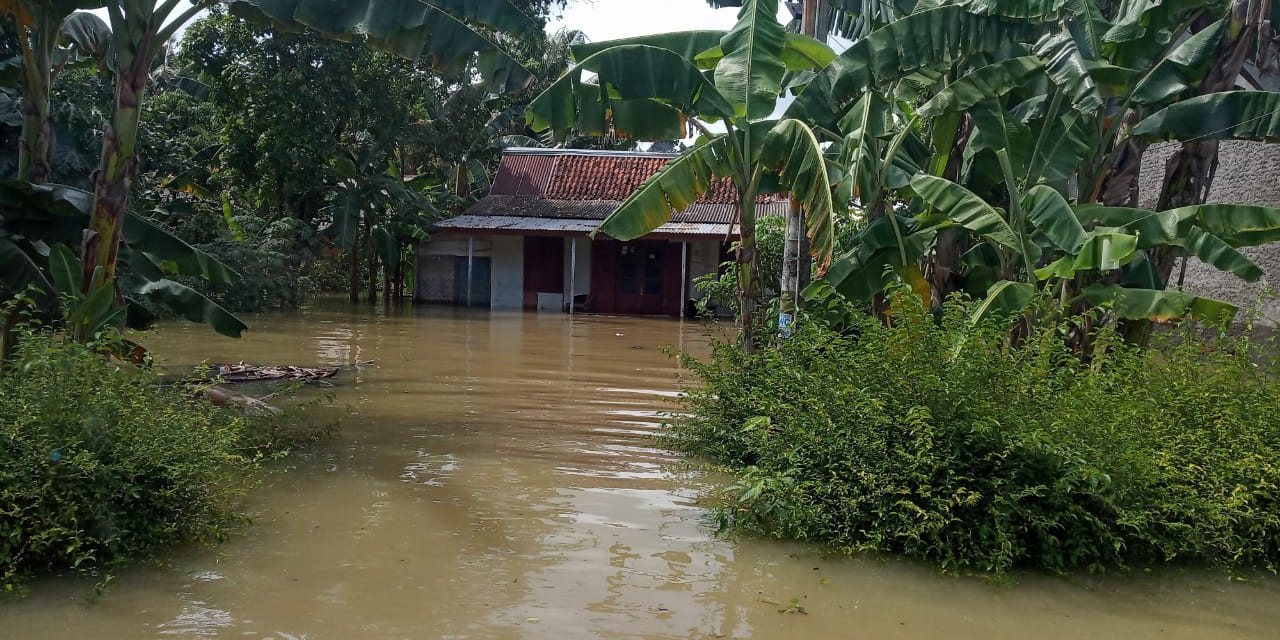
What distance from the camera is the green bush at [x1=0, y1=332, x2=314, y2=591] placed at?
4703 mm

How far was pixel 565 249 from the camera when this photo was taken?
2689 centimetres

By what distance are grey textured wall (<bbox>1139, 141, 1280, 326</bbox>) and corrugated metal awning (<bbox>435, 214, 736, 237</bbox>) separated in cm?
1237

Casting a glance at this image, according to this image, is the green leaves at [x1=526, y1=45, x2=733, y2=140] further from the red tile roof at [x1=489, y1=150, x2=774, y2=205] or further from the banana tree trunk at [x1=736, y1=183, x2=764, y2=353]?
the red tile roof at [x1=489, y1=150, x2=774, y2=205]

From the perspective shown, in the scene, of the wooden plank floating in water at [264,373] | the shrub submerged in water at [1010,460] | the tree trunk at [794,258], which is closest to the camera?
the shrub submerged in water at [1010,460]

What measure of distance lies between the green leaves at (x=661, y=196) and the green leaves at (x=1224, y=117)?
3674 millimetres

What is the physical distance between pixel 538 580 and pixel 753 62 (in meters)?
4.91

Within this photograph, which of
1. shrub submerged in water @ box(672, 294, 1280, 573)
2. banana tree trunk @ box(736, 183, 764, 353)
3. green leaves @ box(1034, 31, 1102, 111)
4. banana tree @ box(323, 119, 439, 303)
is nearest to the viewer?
shrub submerged in water @ box(672, 294, 1280, 573)

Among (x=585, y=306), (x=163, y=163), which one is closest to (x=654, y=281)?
(x=585, y=306)

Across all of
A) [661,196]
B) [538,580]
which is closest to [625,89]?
[661,196]

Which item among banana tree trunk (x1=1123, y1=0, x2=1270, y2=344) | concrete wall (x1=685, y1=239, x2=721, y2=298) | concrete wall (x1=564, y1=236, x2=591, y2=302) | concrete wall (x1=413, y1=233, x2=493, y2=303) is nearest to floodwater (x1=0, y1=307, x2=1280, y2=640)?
banana tree trunk (x1=1123, y1=0, x2=1270, y2=344)

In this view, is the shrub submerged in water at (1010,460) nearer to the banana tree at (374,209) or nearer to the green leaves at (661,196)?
the green leaves at (661,196)

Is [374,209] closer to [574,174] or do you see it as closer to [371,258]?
[371,258]

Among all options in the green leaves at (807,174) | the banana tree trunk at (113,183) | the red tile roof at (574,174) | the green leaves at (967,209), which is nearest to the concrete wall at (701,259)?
the red tile roof at (574,174)

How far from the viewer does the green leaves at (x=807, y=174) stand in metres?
7.65
